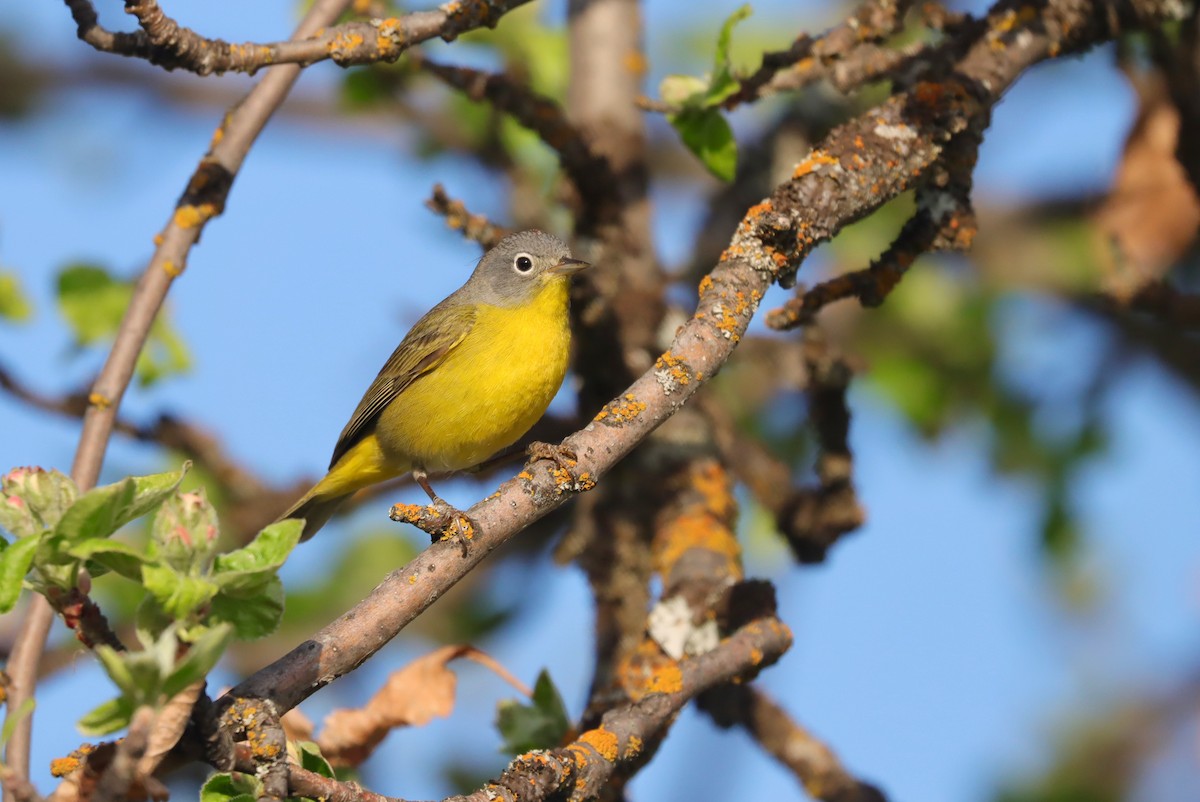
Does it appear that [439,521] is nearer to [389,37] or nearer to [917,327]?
[389,37]

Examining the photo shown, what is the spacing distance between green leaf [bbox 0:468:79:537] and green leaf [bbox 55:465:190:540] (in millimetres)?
63

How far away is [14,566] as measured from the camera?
2066 millimetres

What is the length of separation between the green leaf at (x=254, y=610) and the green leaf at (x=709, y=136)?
2298mm

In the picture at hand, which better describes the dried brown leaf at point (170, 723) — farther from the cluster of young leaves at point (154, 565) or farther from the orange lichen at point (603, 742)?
the orange lichen at point (603, 742)

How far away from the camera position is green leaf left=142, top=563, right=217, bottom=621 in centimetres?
203

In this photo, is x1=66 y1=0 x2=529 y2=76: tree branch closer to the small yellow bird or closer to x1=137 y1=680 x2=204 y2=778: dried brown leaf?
x1=137 y1=680 x2=204 y2=778: dried brown leaf

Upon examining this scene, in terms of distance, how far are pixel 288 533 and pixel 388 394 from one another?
4.07m

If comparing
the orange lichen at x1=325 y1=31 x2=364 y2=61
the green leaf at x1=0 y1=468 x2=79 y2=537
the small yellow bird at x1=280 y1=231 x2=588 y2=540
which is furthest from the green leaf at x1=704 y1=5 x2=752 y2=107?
the green leaf at x1=0 y1=468 x2=79 y2=537

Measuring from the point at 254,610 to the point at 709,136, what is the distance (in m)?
2.37

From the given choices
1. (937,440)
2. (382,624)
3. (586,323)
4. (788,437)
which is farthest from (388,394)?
(382,624)

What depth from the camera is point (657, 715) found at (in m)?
3.13

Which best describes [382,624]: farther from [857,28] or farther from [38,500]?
[857,28]

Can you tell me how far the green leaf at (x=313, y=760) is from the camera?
254 cm

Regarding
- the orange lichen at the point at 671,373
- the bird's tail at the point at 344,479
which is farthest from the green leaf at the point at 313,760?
the bird's tail at the point at 344,479
